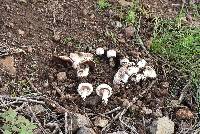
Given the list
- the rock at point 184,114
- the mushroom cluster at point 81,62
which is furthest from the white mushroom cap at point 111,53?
the rock at point 184,114

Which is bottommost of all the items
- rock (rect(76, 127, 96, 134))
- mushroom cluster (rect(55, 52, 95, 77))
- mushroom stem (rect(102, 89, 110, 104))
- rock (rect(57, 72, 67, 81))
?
rock (rect(76, 127, 96, 134))

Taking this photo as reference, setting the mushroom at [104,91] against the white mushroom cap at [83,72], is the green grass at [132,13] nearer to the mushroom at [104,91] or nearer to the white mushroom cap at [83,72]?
the white mushroom cap at [83,72]

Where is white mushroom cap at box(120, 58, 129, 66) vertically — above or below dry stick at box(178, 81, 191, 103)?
above

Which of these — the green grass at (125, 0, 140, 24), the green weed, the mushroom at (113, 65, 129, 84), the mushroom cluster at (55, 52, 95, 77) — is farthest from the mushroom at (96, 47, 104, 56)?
the green weed

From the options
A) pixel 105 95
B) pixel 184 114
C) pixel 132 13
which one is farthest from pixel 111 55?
pixel 184 114

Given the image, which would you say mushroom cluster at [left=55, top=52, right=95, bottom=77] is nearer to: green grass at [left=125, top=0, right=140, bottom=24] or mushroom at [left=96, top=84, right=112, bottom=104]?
mushroom at [left=96, top=84, right=112, bottom=104]

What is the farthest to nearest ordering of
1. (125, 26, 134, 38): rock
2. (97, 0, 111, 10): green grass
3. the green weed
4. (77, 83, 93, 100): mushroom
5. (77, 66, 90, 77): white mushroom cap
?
1. (97, 0, 111, 10): green grass
2. (125, 26, 134, 38): rock
3. (77, 66, 90, 77): white mushroom cap
4. (77, 83, 93, 100): mushroom
5. the green weed
